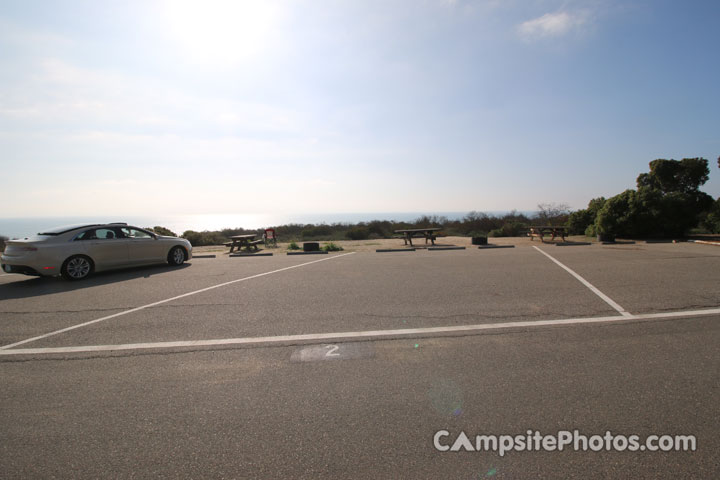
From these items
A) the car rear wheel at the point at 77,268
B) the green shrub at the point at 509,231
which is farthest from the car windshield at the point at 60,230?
the green shrub at the point at 509,231

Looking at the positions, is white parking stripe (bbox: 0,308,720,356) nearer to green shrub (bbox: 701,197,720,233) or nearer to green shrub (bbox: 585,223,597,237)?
green shrub (bbox: 585,223,597,237)

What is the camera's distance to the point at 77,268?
9.05m

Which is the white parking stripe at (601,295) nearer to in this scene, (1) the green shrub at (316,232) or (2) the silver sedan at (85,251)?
(2) the silver sedan at (85,251)

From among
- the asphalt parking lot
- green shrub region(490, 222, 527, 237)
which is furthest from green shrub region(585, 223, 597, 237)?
the asphalt parking lot

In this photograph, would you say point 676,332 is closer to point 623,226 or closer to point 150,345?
point 150,345

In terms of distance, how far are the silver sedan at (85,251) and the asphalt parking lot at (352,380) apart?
242 centimetres

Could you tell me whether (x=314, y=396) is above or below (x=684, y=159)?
below

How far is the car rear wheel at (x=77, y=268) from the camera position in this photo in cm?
884

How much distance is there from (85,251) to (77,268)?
1.53ft

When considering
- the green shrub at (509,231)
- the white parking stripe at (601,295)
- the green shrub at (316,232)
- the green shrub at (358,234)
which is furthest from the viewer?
the green shrub at (316,232)

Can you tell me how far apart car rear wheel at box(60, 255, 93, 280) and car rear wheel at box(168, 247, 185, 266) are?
228cm

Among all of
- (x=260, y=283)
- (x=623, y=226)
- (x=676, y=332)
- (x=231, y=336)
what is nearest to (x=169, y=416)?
(x=231, y=336)

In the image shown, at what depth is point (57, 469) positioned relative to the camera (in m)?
2.38

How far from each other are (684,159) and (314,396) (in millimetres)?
43148
